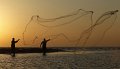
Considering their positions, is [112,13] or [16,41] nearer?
[112,13]

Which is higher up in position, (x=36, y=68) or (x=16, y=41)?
(x=16, y=41)

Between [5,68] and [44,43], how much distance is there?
17.3 meters

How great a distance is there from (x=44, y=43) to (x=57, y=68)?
55.4ft

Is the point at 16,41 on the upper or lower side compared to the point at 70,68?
upper

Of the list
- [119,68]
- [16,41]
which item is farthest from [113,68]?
[16,41]

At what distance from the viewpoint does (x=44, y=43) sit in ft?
143

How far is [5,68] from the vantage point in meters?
26.5

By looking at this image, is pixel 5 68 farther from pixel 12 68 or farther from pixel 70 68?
pixel 70 68

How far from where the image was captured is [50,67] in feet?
90.8

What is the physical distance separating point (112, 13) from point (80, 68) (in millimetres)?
5196

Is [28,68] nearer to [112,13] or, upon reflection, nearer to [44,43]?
[112,13]

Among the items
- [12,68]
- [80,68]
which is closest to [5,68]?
[12,68]

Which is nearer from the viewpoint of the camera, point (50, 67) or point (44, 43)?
point (50, 67)

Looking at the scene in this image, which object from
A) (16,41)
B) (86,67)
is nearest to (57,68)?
(86,67)
